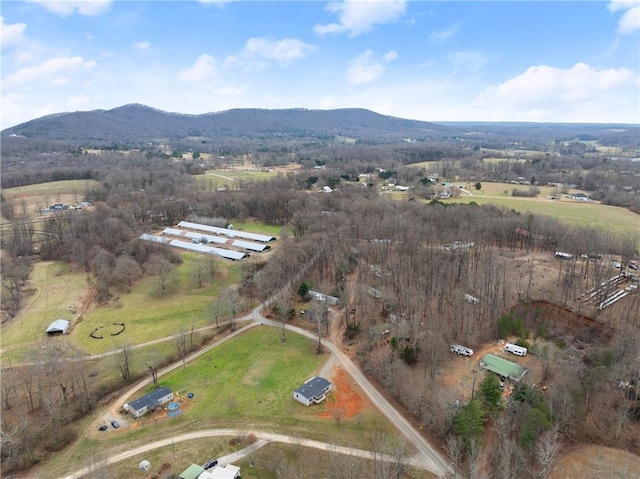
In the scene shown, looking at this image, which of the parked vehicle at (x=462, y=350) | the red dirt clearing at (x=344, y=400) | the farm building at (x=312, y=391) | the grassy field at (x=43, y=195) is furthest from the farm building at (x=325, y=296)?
the grassy field at (x=43, y=195)

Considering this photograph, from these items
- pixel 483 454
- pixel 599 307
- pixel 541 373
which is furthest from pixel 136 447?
pixel 599 307

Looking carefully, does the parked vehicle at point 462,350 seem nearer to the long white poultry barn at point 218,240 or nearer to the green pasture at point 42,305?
the long white poultry barn at point 218,240

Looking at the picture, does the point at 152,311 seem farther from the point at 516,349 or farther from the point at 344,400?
the point at 516,349

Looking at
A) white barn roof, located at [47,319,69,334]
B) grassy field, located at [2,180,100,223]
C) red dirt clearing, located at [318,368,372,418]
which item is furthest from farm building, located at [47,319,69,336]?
grassy field, located at [2,180,100,223]

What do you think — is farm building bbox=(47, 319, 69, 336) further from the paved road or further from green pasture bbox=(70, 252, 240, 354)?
the paved road

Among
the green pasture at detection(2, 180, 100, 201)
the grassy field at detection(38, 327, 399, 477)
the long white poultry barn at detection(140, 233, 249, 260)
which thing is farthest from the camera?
the green pasture at detection(2, 180, 100, 201)

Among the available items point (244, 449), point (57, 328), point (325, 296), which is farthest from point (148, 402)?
point (325, 296)

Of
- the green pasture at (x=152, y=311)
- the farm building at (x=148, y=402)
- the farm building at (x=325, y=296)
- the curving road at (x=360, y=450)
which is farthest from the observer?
the farm building at (x=325, y=296)
